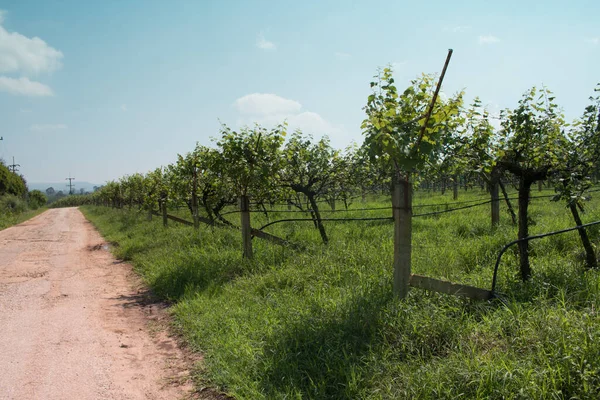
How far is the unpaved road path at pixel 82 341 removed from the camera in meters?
3.81

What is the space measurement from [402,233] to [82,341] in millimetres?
4030

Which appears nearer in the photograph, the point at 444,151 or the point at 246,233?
the point at 444,151

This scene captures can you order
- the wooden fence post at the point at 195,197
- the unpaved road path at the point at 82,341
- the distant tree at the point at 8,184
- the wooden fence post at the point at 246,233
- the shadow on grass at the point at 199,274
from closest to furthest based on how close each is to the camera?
1. the unpaved road path at the point at 82,341
2. the shadow on grass at the point at 199,274
3. the wooden fence post at the point at 246,233
4. the wooden fence post at the point at 195,197
5. the distant tree at the point at 8,184

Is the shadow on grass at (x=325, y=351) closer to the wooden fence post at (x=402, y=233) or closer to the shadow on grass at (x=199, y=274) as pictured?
the wooden fence post at (x=402, y=233)

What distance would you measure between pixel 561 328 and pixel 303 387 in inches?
82.9

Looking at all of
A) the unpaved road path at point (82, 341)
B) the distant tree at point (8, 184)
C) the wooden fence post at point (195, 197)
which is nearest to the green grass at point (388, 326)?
the unpaved road path at point (82, 341)

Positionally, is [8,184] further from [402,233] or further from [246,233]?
[402,233]

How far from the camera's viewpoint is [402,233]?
13.8 feet

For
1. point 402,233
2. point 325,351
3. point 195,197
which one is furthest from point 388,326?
point 195,197

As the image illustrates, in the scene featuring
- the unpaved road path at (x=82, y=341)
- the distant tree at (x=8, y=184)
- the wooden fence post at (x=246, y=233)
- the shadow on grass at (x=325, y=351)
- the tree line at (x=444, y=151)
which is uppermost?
the distant tree at (x=8, y=184)

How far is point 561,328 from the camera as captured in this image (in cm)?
315

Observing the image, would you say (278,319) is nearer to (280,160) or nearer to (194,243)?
(280,160)

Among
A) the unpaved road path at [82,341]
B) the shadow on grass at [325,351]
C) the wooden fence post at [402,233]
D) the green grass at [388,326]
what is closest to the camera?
the green grass at [388,326]

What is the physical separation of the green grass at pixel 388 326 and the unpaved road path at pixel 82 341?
44 centimetres
